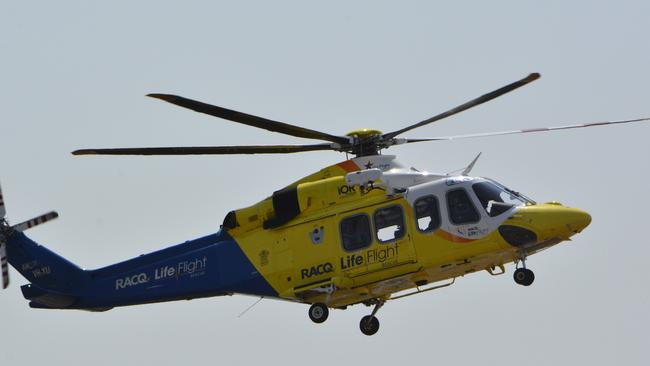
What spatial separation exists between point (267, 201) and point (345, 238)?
1.87 meters

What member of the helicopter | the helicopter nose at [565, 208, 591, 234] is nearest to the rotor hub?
the helicopter

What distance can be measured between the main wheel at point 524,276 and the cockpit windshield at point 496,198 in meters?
1.14

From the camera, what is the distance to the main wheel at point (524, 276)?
1922 centimetres

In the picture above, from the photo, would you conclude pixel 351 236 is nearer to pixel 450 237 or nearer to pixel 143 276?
pixel 450 237

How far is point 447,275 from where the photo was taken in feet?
66.6

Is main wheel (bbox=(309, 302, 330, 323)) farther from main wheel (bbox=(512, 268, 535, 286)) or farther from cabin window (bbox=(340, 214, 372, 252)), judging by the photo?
main wheel (bbox=(512, 268, 535, 286))

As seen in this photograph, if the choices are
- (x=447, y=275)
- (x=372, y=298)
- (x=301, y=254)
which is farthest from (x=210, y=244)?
(x=447, y=275)

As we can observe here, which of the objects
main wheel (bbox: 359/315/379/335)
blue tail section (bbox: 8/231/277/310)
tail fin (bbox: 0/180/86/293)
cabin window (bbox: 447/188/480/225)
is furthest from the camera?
tail fin (bbox: 0/180/86/293)

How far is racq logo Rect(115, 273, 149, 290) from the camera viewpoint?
21.8m

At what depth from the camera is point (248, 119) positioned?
18766 millimetres

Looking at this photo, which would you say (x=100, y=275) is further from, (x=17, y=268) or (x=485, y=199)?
(x=485, y=199)

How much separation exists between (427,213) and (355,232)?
143cm

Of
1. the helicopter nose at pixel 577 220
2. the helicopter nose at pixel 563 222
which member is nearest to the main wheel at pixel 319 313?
the helicopter nose at pixel 563 222

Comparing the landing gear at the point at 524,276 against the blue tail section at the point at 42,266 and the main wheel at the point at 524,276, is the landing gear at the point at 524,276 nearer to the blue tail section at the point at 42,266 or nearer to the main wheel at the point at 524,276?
the main wheel at the point at 524,276
